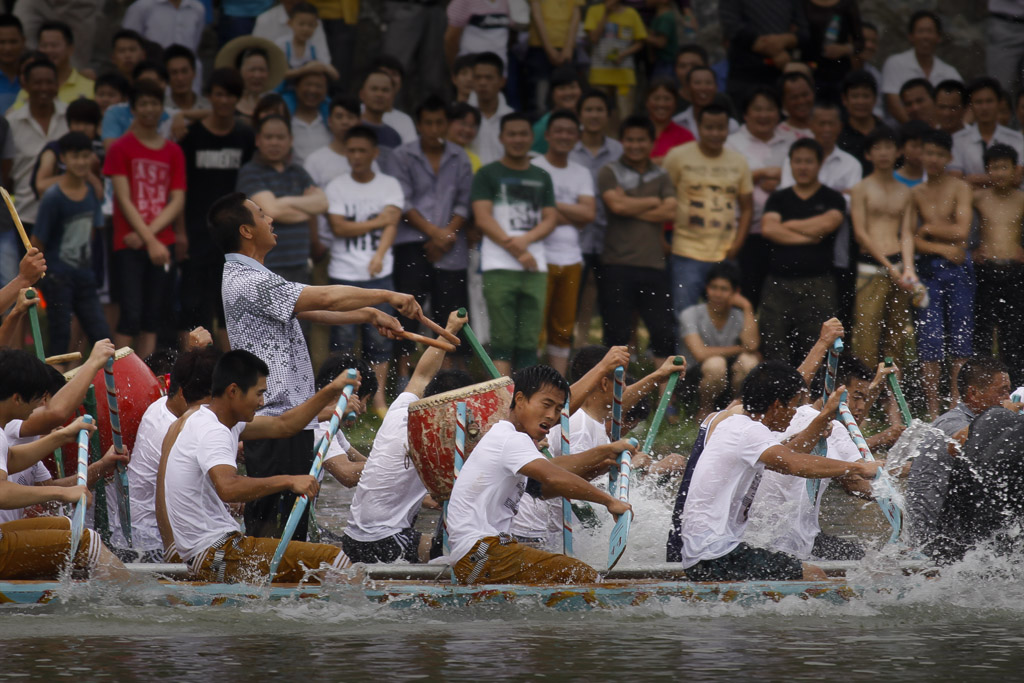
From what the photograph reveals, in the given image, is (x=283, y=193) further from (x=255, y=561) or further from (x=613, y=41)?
(x=255, y=561)

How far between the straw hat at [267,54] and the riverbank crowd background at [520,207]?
0.05 ft

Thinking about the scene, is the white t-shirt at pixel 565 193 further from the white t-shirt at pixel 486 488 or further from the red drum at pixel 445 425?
the white t-shirt at pixel 486 488

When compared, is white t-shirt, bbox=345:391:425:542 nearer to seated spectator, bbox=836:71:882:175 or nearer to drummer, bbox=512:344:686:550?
drummer, bbox=512:344:686:550

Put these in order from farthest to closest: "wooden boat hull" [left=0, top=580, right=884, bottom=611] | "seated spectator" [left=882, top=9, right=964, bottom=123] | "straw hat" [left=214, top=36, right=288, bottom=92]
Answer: "seated spectator" [left=882, top=9, right=964, bottom=123] → "straw hat" [left=214, top=36, right=288, bottom=92] → "wooden boat hull" [left=0, top=580, right=884, bottom=611]

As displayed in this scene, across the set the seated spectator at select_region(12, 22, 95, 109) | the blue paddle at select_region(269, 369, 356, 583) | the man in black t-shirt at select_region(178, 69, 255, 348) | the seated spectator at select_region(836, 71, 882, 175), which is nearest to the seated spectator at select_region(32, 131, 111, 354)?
the man in black t-shirt at select_region(178, 69, 255, 348)

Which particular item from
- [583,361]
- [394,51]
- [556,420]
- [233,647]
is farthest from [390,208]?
[233,647]

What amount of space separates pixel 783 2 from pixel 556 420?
6.82 m

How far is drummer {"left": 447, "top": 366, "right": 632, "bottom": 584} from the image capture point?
22.0 feet

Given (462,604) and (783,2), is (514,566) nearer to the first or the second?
(462,604)

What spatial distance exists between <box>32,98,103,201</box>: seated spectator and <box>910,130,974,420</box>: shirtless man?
577 centimetres

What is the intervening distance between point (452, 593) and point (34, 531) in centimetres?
184

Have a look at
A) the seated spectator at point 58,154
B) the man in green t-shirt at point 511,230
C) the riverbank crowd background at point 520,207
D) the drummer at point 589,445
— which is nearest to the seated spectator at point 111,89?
the riverbank crowd background at point 520,207

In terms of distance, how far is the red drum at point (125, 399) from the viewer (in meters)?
7.84

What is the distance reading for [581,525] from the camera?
8031mm
